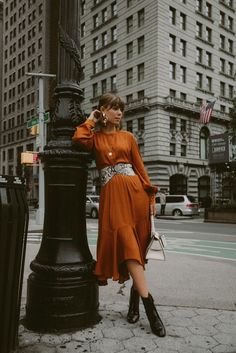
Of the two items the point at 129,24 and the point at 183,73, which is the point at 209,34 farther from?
the point at 129,24

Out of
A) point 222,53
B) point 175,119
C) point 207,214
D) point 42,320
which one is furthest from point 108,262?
point 222,53

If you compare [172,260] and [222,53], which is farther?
[222,53]

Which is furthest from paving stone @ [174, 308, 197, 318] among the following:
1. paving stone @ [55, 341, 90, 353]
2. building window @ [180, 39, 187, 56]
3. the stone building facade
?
building window @ [180, 39, 187, 56]

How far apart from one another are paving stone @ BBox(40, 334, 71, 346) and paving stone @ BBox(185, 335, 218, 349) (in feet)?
3.03

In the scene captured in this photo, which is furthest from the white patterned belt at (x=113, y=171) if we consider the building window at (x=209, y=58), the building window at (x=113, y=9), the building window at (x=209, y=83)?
the building window at (x=113, y=9)

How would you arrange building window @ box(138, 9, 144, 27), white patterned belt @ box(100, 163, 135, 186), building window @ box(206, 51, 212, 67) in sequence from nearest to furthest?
white patterned belt @ box(100, 163, 135, 186), building window @ box(138, 9, 144, 27), building window @ box(206, 51, 212, 67)

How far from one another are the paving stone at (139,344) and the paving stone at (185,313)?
Result: 753 millimetres

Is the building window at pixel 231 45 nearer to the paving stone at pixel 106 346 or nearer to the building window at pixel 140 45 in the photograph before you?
the building window at pixel 140 45

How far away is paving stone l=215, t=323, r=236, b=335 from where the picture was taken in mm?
3315

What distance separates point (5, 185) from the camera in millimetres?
2363

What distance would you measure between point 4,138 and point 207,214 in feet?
174

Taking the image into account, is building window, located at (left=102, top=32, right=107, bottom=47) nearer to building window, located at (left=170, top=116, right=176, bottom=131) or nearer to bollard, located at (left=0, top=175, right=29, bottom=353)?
building window, located at (left=170, top=116, right=176, bottom=131)

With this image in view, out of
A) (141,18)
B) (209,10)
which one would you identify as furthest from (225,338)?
(209,10)

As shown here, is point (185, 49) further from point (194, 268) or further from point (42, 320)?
point (42, 320)
